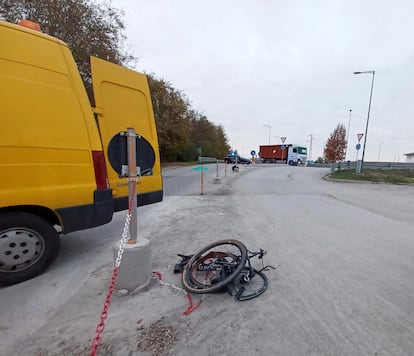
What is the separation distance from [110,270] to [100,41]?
581 inches

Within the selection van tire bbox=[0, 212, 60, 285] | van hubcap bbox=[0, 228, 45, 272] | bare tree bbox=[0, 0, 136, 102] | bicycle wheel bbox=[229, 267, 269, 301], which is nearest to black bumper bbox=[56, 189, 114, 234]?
van tire bbox=[0, 212, 60, 285]

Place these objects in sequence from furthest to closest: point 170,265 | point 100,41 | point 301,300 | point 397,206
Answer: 1. point 100,41
2. point 397,206
3. point 170,265
4. point 301,300

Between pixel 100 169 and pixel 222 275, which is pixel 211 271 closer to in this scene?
pixel 222 275

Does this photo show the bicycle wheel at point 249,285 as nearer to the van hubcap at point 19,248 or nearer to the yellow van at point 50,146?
the yellow van at point 50,146

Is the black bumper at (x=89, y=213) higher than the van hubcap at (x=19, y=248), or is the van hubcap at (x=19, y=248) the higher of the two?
the black bumper at (x=89, y=213)

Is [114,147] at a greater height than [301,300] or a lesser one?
greater

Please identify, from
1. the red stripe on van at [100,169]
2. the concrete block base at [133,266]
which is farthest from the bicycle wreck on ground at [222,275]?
the red stripe on van at [100,169]

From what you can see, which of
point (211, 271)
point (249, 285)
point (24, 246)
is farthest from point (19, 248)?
point (249, 285)

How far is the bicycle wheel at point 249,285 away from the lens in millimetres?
2543

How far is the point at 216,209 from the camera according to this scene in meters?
6.71

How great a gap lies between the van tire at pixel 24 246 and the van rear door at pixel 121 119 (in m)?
0.92

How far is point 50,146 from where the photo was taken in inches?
104

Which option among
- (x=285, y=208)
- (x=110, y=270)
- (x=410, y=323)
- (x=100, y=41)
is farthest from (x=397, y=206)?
(x=100, y=41)

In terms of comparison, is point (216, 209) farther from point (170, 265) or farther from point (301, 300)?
point (301, 300)
